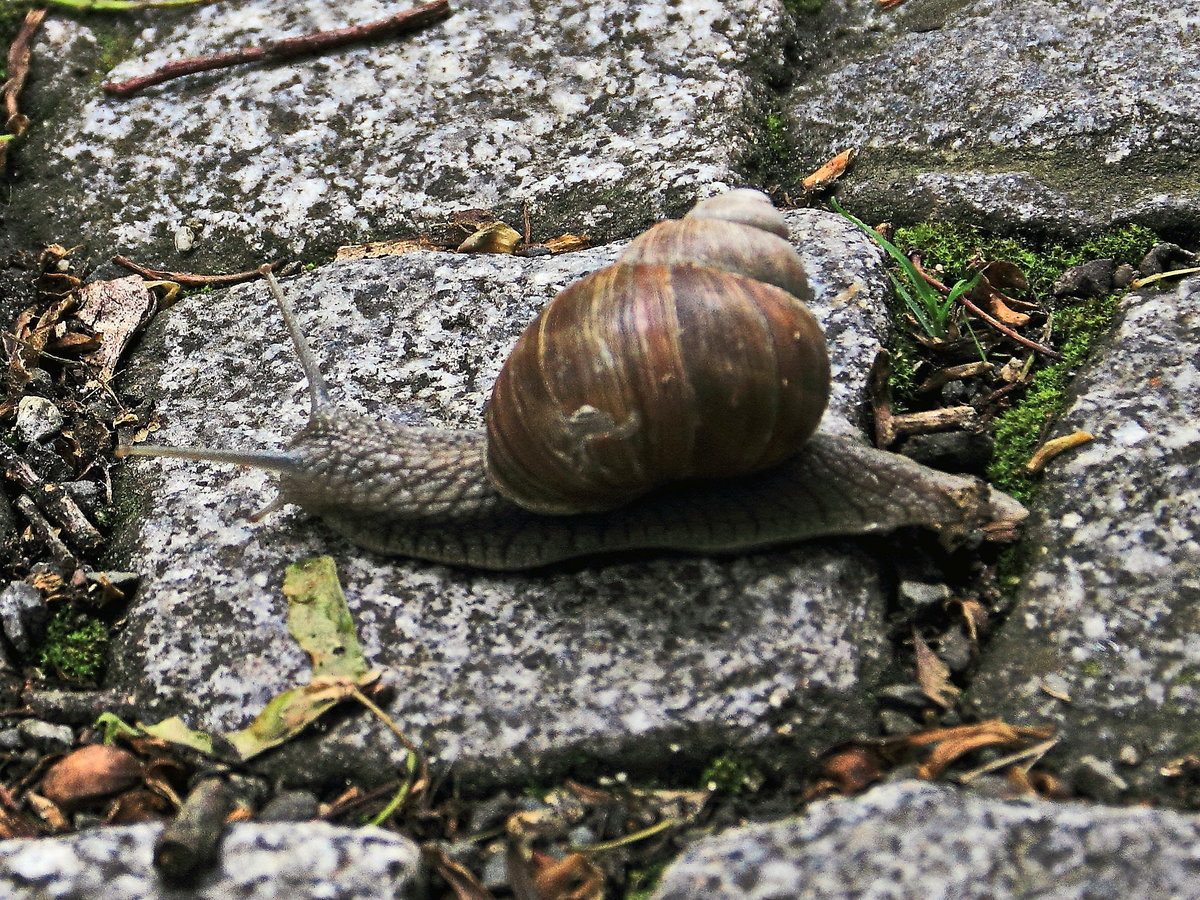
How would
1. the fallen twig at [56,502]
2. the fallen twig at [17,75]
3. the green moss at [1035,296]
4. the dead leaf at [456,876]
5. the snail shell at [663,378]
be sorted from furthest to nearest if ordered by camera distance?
the fallen twig at [17,75] < the fallen twig at [56,502] < the green moss at [1035,296] < the snail shell at [663,378] < the dead leaf at [456,876]

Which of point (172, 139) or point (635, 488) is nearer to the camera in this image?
point (635, 488)

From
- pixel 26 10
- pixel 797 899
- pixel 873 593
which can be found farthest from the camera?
pixel 26 10

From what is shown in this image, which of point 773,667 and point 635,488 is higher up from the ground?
Answer: point 635,488

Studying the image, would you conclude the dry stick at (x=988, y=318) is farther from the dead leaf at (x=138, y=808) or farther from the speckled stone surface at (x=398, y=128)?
the dead leaf at (x=138, y=808)

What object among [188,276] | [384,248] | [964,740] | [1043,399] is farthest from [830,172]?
[188,276]

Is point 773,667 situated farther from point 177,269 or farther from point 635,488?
point 177,269

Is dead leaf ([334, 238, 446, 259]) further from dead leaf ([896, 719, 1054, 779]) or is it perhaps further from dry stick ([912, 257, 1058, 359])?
dead leaf ([896, 719, 1054, 779])

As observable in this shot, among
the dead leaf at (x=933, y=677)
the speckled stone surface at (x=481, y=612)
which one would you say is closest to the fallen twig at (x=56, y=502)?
the speckled stone surface at (x=481, y=612)

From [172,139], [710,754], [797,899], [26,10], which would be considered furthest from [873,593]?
[26,10]
